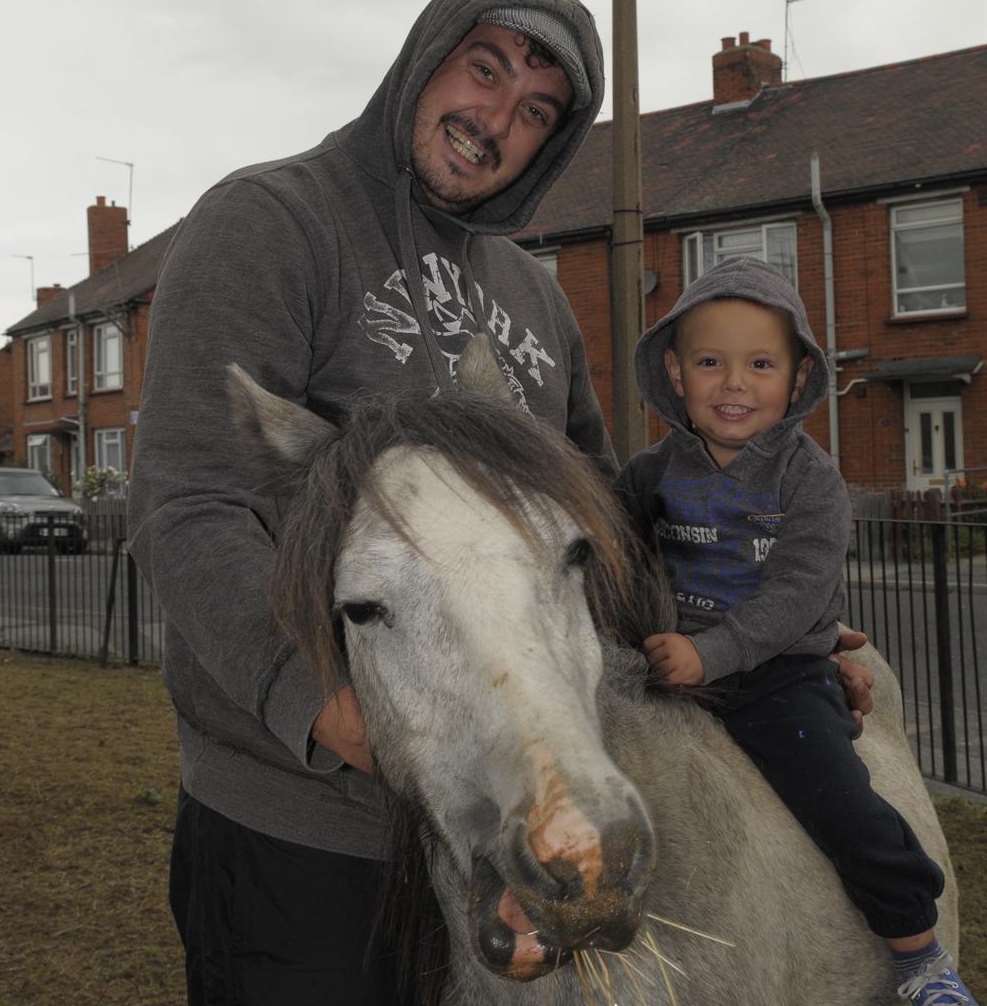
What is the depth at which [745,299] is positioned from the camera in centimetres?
269

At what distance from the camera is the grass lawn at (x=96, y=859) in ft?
14.7

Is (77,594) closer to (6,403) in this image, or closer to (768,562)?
(768,562)

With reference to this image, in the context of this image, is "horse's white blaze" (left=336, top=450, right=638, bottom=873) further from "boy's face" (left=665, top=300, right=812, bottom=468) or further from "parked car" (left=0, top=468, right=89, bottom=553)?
"parked car" (left=0, top=468, right=89, bottom=553)

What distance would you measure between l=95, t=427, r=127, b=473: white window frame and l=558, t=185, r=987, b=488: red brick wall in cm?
1839

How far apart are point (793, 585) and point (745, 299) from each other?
741 millimetres

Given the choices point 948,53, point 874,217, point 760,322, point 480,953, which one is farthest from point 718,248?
point 480,953

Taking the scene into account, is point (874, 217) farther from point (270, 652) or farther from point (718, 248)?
point (270, 652)

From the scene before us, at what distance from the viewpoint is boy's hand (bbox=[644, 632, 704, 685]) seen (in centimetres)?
219

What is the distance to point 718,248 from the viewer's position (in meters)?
22.6

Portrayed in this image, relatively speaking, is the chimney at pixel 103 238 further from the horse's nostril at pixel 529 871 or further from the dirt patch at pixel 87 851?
the horse's nostril at pixel 529 871

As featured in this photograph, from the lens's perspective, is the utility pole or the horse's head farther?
the utility pole

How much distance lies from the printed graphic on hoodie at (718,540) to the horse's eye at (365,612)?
103 cm

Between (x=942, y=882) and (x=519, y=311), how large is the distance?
61.1 inches

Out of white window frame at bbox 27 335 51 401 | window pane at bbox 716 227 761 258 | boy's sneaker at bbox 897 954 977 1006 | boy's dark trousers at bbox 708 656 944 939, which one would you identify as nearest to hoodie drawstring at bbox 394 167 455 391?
boy's dark trousers at bbox 708 656 944 939
